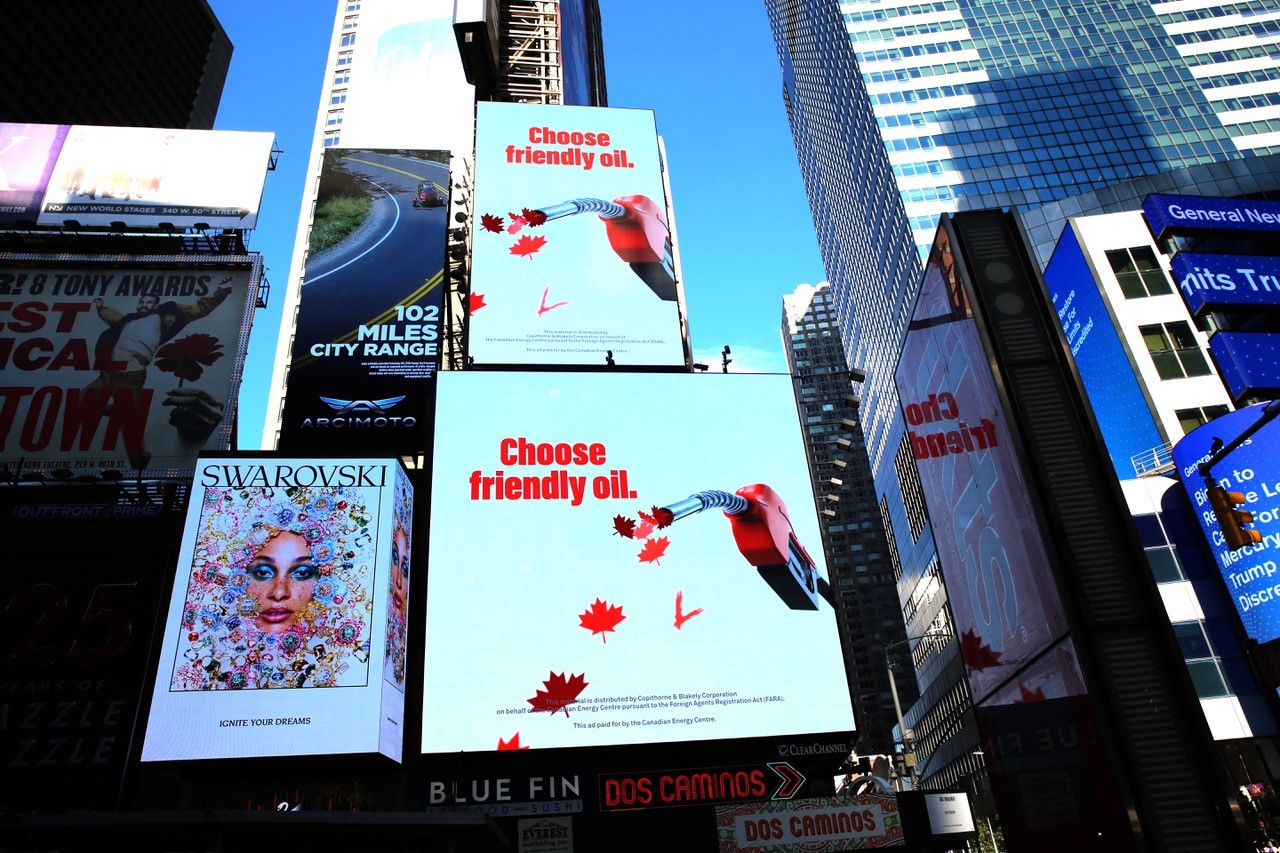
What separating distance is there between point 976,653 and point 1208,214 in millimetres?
45179

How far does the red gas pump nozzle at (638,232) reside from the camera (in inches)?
1033

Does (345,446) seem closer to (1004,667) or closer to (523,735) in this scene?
(523,735)

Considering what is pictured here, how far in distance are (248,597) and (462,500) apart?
5.00 metres

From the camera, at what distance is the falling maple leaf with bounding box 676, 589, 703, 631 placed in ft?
62.7

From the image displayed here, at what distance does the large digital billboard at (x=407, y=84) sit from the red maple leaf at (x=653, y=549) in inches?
1585

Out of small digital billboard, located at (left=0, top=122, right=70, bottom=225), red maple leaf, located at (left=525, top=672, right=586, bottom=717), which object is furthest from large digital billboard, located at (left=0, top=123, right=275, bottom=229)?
red maple leaf, located at (left=525, top=672, right=586, bottom=717)

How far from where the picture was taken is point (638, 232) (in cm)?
2683

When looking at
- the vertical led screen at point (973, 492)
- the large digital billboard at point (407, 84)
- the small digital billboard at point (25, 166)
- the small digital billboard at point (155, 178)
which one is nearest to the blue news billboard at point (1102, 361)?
the small digital billboard at point (155, 178)

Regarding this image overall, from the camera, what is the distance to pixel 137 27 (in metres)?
73.3

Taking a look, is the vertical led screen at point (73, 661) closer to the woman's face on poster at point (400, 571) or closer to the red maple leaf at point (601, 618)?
the woman's face on poster at point (400, 571)

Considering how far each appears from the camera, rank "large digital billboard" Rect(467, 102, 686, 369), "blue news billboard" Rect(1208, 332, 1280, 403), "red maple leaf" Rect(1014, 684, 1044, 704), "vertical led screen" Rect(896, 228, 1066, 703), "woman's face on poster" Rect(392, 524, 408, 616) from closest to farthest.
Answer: "red maple leaf" Rect(1014, 684, 1044, 704) < "vertical led screen" Rect(896, 228, 1066, 703) < "woman's face on poster" Rect(392, 524, 408, 616) < "large digital billboard" Rect(467, 102, 686, 369) < "blue news billboard" Rect(1208, 332, 1280, 403)

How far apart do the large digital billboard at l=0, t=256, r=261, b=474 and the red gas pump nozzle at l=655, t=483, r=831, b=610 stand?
12.9 m

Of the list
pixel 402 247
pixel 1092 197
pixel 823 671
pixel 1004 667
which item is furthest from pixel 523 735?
pixel 1092 197

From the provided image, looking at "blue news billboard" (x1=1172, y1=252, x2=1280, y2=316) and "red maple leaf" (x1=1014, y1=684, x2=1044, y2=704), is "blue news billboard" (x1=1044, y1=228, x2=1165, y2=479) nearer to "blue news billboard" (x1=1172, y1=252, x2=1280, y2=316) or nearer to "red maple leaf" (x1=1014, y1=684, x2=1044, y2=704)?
"blue news billboard" (x1=1172, y1=252, x2=1280, y2=316)
